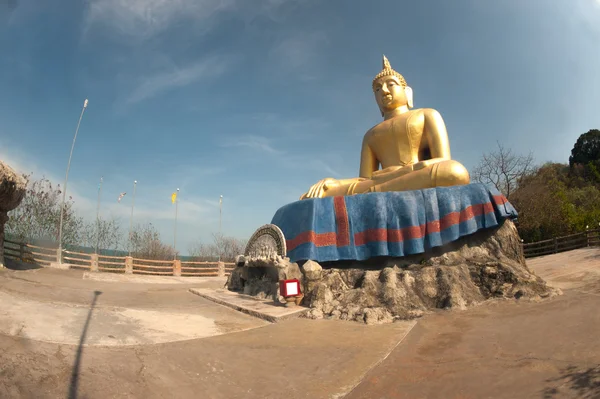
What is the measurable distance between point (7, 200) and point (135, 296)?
5108mm

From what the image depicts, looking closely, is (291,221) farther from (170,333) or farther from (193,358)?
(193,358)

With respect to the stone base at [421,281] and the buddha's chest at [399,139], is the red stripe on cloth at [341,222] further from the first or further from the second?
the buddha's chest at [399,139]

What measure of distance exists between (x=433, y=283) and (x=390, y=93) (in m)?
7.14

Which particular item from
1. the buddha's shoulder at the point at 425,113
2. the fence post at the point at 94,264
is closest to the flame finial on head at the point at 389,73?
the buddha's shoulder at the point at 425,113

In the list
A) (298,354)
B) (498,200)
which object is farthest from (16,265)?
(498,200)

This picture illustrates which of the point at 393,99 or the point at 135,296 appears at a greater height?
the point at 393,99

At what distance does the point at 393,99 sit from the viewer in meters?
12.3

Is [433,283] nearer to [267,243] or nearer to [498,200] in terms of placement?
[498,200]

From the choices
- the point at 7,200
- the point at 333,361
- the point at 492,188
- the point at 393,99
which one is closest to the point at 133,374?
the point at 333,361

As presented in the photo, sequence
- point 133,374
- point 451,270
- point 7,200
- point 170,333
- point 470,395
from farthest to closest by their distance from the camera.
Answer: point 7,200
point 451,270
point 170,333
point 133,374
point 470,395

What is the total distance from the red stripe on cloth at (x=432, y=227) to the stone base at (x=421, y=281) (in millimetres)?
497

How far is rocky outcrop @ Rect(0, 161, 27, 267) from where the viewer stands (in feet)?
33.8

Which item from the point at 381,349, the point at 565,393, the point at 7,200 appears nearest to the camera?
the point at 565,393

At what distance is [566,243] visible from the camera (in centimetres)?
1753
